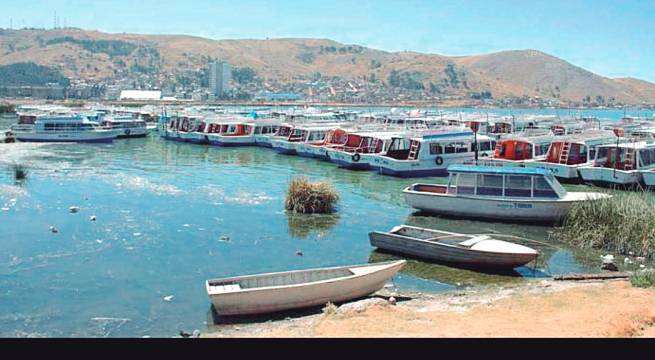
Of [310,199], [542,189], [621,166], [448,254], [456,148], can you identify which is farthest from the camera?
[456,148]

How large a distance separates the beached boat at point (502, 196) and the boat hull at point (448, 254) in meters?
6.82

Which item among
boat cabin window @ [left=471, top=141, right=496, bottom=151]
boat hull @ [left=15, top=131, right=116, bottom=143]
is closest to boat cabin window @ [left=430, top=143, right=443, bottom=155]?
boat cabin window @ [left=471, top=141, right=496, bottom=151]

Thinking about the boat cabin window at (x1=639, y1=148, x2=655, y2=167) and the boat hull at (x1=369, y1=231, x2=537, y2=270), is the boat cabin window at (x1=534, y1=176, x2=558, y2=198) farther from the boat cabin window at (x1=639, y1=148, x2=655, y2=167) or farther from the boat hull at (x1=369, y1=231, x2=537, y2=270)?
the boat cabin window at (x1=639, y1=148, x2=655, y2=167)

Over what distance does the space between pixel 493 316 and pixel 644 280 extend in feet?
16.4

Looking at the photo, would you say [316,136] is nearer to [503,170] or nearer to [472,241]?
[503,170]

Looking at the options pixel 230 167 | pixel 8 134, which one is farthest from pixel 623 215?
A: pixel 8 134

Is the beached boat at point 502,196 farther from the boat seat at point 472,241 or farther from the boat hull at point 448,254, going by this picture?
the boat hull at point 448,254

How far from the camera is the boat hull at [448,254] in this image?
62.0 feet

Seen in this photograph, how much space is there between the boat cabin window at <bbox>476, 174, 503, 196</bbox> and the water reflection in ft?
19.6

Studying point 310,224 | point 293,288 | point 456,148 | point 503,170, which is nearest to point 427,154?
point 456,148

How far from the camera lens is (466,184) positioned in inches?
1078

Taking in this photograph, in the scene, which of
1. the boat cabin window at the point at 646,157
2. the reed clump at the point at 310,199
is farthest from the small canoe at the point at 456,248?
the boat cabin window at the point at 646,157

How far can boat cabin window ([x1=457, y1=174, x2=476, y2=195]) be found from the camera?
89.4 ft

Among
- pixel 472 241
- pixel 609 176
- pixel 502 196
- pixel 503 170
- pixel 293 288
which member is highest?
pixel 503 170
